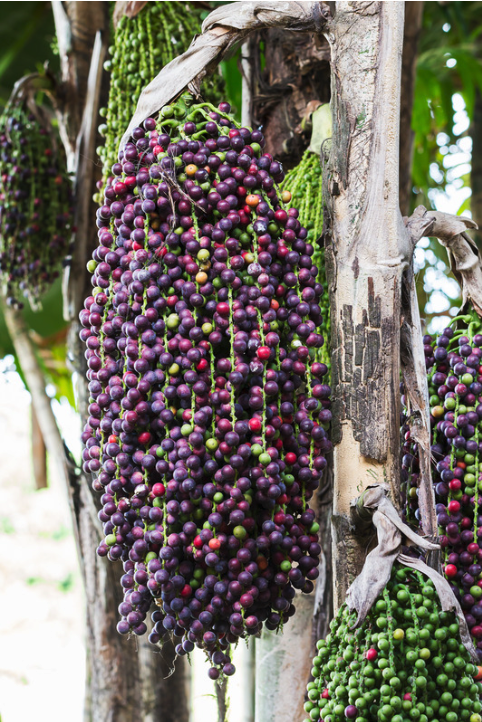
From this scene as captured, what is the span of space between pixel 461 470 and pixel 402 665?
26 cm

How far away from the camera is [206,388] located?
0.76 m

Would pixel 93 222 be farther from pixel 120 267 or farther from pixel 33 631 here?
pixel 33 631

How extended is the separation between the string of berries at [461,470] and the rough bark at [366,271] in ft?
0.29

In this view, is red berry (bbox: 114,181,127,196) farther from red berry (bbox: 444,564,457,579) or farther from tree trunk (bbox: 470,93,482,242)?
tree trunk (bbox: 470,93,482,242)

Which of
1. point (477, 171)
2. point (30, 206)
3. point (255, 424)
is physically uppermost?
point (477, 171)

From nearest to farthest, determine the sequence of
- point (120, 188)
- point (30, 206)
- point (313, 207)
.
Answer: point (120, 188), point (313, 207), point (30, 206)

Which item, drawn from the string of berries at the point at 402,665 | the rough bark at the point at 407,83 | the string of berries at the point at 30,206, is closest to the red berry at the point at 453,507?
the string of berries at the point at 402,665

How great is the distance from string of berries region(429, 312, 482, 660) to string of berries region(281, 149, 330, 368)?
0.57ft

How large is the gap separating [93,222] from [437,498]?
0.99 m

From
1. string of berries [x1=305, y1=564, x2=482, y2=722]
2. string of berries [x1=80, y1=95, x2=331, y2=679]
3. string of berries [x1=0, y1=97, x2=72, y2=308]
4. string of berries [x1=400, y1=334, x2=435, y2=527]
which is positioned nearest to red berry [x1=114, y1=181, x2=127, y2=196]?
string of berries [x1=80, y1=95, x2=331, y2=679]

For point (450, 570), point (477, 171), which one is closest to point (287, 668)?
point (450, 570)

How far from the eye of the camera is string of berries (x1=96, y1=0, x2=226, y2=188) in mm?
1160

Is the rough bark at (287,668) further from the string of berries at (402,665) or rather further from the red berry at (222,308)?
the red berry at (222,308)

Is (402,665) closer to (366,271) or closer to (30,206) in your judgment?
(366,271)
